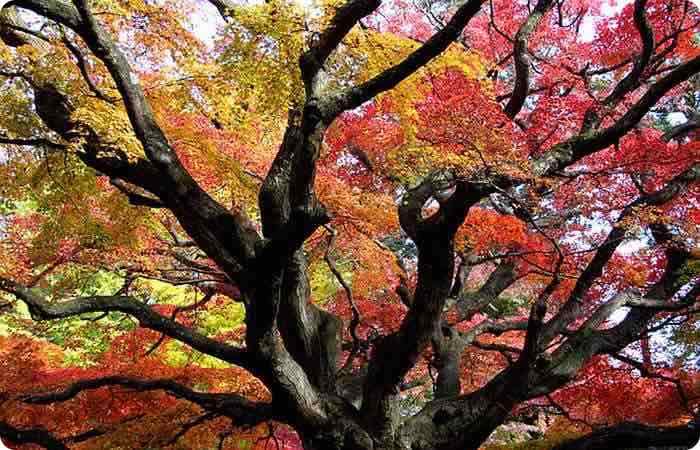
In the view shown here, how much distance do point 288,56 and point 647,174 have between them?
15.3 ft

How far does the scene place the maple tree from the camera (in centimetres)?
468

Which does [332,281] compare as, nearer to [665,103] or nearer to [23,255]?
[23,255]

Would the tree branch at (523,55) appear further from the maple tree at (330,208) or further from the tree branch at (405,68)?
the tree branch at (405,68)

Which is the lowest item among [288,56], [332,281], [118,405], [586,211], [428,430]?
[428,430]

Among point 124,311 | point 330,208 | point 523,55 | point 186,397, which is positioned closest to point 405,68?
point 523,55

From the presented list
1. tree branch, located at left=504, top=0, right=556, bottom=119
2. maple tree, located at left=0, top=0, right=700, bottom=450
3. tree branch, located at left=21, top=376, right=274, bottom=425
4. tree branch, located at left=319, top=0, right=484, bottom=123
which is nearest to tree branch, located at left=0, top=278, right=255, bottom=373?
maple tree, located at left=0, top=0, right=700, bottom=450

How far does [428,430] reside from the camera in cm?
578

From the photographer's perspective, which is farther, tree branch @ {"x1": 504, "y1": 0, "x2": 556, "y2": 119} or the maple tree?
tree branch @ {"x1": 504, "y1": 0, "x2": 556, "y2": 119}

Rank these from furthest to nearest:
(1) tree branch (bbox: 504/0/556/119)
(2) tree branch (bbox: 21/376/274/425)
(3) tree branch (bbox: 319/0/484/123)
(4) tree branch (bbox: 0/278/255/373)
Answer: (1) tree branch (bbox: 504/0/556/119) < (2) tree branch (bbox: 21/376/274/425) < (4) tree branch (bbox: 0/278/255/373) < (3) tree branch (bbox: 319/0/484/123)

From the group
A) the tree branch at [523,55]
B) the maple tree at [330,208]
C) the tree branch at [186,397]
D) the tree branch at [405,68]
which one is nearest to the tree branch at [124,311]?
the maple tree at [330,208]

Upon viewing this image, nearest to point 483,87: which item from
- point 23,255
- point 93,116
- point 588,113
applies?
point 588,113

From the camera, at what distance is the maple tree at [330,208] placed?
468cm

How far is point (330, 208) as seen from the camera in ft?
22.9

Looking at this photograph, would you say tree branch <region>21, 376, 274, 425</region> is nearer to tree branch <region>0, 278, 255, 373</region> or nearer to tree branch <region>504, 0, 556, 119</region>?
tree branch <region>0, 278, 255, 373</region>
